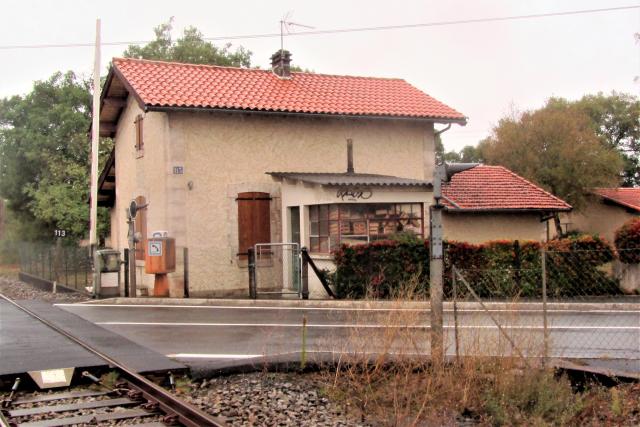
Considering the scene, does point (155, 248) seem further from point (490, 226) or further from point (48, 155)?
point (48, 155)

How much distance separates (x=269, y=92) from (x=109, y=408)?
1665cm

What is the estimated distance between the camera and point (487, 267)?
19.0 m

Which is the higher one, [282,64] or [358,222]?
[282,64]

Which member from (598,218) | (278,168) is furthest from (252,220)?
(598,218)

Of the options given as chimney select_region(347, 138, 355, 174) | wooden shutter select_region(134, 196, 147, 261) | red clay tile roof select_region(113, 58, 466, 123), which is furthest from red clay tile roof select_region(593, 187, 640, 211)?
wooden shutter select_region(134, 196, 147, 261)

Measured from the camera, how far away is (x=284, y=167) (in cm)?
2214

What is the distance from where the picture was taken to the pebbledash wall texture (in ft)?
68.1

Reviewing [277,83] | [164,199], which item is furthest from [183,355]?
[277,83]

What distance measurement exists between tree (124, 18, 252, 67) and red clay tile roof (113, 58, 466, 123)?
78.6ft

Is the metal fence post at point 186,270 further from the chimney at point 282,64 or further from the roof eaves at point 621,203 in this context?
the roof eaves at point 621,203

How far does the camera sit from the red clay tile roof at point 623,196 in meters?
41.3

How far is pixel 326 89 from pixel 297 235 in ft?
18.0

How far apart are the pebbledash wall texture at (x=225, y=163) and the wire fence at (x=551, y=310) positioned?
6472 mm

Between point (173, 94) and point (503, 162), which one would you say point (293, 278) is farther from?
point (503, 162)
